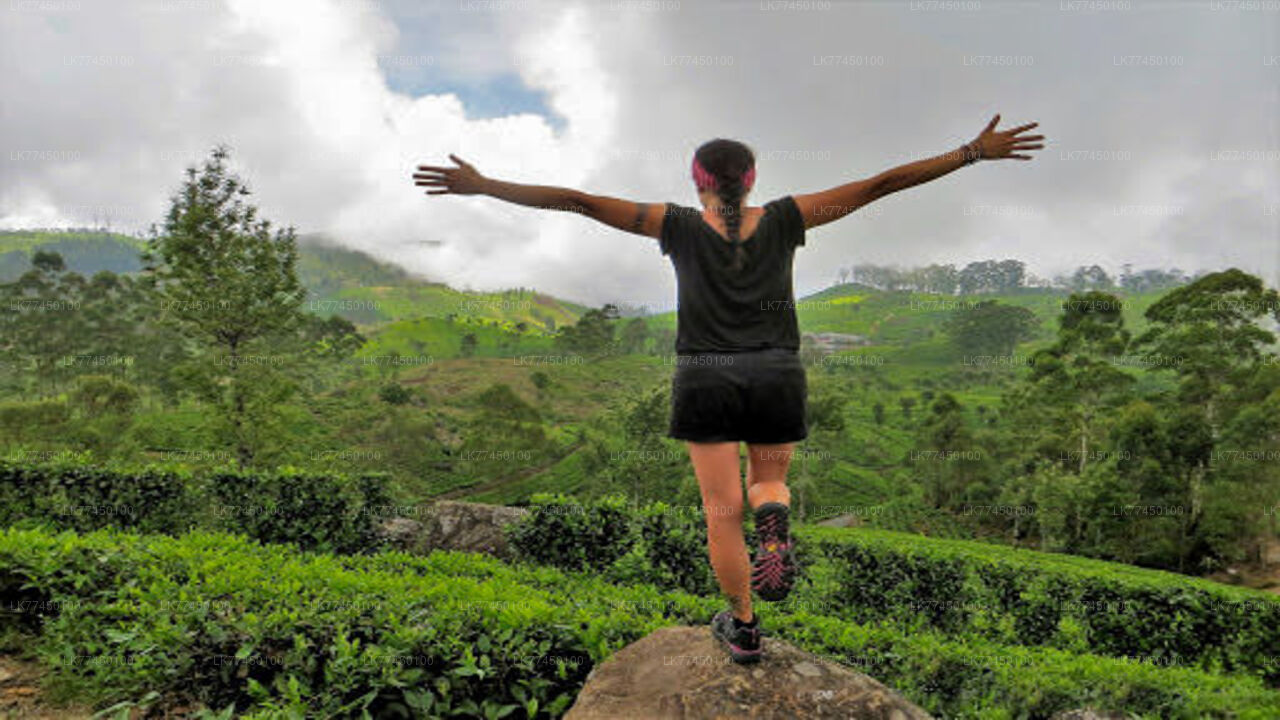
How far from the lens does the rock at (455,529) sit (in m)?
8.91

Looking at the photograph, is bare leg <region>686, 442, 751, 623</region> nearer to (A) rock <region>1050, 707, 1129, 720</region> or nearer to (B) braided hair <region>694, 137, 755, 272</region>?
(B) braided hair <region>694, 137, 755, 272</region>

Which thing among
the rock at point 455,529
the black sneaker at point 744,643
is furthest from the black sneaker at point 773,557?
the rock at point 455,529

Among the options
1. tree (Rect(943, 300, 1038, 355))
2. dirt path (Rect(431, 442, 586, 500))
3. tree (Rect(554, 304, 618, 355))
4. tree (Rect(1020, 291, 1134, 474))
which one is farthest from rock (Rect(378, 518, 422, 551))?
tree (Rect(943, 300, 1038, 355))

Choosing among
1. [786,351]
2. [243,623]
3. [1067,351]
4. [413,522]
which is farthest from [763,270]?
[1067,351]

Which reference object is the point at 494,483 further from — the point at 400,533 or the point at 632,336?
the point at 632,336

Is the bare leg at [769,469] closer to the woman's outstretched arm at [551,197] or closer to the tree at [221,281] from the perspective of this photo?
the woman's outstretched arm at [551,197]

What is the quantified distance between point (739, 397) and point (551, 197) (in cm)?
159

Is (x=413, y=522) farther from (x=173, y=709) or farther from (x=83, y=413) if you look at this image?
(x=83, y=413)

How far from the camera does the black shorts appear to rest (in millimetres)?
2922

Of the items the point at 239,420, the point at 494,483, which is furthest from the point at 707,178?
the point at 494,483

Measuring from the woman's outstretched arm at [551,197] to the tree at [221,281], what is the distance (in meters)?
19.7

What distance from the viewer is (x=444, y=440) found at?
6338 cm

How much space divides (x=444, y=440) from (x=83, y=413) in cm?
3139

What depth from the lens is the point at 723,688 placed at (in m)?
2.91
